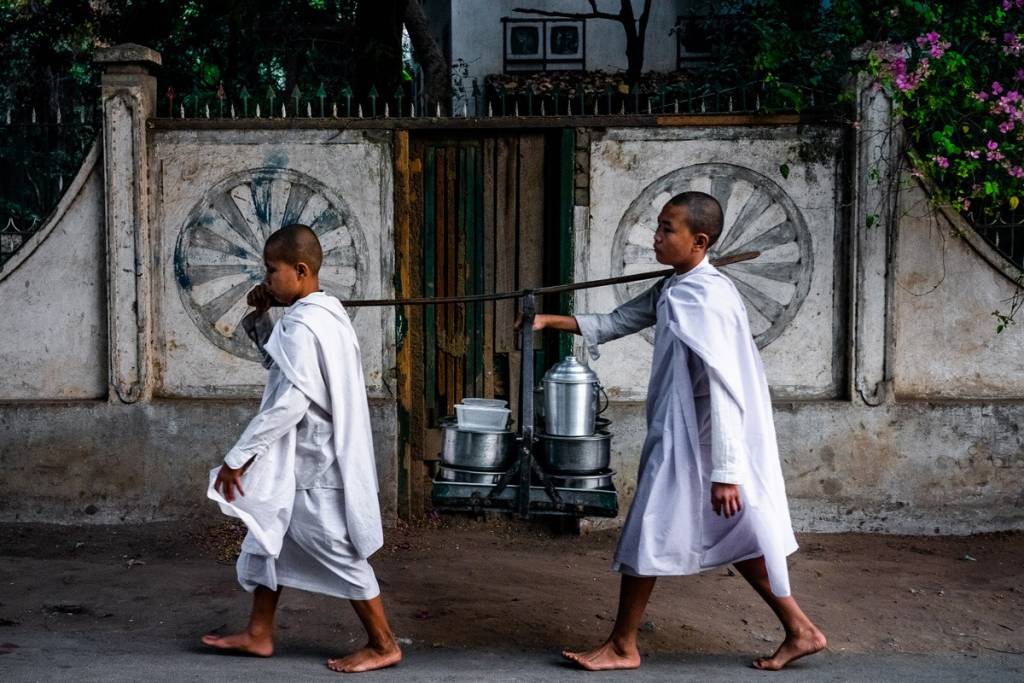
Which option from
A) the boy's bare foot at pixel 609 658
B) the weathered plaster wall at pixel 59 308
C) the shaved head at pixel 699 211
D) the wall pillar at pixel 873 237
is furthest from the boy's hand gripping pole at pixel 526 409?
the weathered plaster wall at pixel 59 308

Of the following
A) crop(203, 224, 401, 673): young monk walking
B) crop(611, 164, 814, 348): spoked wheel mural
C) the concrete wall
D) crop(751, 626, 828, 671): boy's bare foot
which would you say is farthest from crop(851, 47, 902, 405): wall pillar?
crop(203, 224, 401, 673): young monk walking

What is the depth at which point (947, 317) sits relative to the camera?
6.41 m

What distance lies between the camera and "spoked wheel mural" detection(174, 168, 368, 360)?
6.43m

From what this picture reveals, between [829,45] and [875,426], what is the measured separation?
2.69m

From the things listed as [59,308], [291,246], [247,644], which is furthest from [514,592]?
[59,308]

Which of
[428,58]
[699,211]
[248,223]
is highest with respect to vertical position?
[428,58]

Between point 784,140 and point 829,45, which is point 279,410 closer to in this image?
point 784,140

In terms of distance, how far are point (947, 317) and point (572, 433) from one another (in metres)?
3.20

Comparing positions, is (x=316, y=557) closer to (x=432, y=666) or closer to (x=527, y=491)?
(x=432, y=666)

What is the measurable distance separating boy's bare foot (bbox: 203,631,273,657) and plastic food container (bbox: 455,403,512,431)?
110 cm

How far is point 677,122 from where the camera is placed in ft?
20.8

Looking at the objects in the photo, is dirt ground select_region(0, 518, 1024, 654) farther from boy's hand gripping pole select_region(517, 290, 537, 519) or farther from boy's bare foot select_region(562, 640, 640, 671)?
boy's hand gripping pole select_region(517, 290, 537, 519)

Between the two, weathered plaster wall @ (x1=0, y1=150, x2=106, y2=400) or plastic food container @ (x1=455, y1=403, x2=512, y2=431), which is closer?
plastic food container @ (x1=455, y1=403, x2=512, y2=431)

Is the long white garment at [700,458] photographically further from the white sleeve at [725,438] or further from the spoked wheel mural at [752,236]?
the spoked wheel mural at [752,236]
